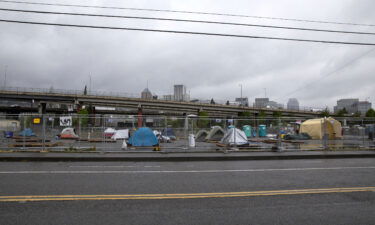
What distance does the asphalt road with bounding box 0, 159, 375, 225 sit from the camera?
3.93 m

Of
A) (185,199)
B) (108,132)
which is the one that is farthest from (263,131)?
(185,199)

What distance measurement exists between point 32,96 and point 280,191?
69.5m

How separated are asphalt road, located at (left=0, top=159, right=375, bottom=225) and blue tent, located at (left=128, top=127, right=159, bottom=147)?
24.3ft

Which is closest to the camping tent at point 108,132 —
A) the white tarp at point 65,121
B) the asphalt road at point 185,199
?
the white tarp at point 65,121

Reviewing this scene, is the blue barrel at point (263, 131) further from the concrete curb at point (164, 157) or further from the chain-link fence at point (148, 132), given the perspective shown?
the concrete curb at point (164, 157)

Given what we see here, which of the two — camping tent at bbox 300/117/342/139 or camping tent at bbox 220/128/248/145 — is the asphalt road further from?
camping tent at bbox 300/117/342/139

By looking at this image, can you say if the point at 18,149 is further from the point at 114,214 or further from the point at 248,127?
the point at 248,127

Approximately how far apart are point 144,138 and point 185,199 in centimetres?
1042

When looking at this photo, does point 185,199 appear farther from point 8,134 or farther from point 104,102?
point 104,102

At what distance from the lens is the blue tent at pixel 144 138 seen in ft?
49.0

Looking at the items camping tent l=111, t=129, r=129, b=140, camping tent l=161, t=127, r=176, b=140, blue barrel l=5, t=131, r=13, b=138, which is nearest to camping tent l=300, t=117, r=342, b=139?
camping tent l=161, t=127, r=176, b=140

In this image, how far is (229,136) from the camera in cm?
1584

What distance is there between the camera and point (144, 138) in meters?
15.0

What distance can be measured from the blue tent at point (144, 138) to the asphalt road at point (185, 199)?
7412mm
